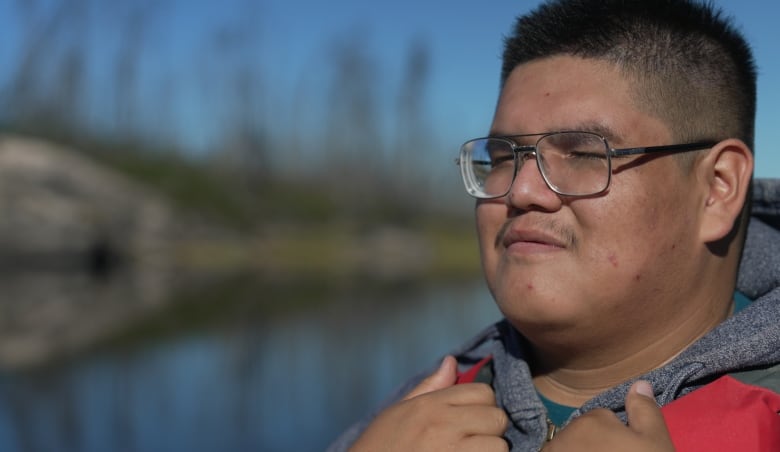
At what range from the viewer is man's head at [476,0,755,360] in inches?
56.2

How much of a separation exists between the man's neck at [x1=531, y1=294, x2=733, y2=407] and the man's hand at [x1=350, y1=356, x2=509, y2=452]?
0.22 metres

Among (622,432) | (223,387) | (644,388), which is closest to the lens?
(622,432)

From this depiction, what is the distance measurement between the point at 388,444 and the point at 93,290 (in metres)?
17.2

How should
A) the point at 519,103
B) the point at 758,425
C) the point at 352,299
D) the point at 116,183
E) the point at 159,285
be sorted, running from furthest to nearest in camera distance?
the point at 116,183, the point at 159,285, the point at 352,299, the point at 519,103, the point at 758,425

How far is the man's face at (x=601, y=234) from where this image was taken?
1.42m

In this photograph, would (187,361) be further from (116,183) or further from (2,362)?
(116,183)

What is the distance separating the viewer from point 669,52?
1529 millimetres

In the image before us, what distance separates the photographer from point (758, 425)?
1193mm

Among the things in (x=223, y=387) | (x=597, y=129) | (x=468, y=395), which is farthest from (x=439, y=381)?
(x=223, y=387)

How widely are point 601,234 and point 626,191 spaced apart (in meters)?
0.09

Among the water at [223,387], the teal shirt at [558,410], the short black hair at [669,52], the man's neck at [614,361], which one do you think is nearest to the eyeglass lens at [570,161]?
the short black hair at [669,52]

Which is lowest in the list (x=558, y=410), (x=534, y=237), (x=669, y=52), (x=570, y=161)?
(x=558, y=410)

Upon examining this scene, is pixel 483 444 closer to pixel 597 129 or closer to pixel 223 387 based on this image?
pixel 597 129

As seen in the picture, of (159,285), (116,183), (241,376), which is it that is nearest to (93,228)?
(116,183)
